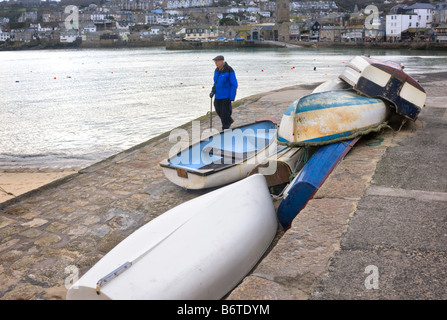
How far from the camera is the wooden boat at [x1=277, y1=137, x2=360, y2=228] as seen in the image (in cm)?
459

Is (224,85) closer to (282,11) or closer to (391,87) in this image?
(391,87)

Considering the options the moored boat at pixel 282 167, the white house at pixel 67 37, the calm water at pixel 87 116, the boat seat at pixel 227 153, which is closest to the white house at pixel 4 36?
the white house at pixel 67 37

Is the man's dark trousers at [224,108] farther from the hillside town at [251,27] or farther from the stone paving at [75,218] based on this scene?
the hillside town at [251,27]

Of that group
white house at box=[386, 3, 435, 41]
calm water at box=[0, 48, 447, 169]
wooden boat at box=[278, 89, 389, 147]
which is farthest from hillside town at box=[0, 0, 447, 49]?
wooden boat at box=[278, 89, 389, 147]

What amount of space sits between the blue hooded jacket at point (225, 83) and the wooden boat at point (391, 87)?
2.31 meters

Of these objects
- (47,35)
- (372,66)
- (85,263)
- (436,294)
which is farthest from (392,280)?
(47,35)

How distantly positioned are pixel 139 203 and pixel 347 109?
3.08 m

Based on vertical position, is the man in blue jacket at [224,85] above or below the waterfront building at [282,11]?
below

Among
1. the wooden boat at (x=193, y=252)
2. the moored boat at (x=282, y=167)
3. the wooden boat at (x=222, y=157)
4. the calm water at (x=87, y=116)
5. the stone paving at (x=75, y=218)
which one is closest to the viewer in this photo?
the wooden boat at (x=193, y=252)

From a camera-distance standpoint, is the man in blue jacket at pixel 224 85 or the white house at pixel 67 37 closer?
the man in blue jacket at pixel 224 85

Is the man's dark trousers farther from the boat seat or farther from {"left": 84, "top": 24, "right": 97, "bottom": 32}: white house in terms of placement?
{"left": 84, "top": 24, "right": 97, "bottom": 32}: white house

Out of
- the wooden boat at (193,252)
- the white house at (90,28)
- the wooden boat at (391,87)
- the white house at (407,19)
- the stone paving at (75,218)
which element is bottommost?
the stone paving at (75,218)

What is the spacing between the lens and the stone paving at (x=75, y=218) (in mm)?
4340

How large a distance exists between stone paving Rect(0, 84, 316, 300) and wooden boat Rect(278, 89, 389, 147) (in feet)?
5.53
